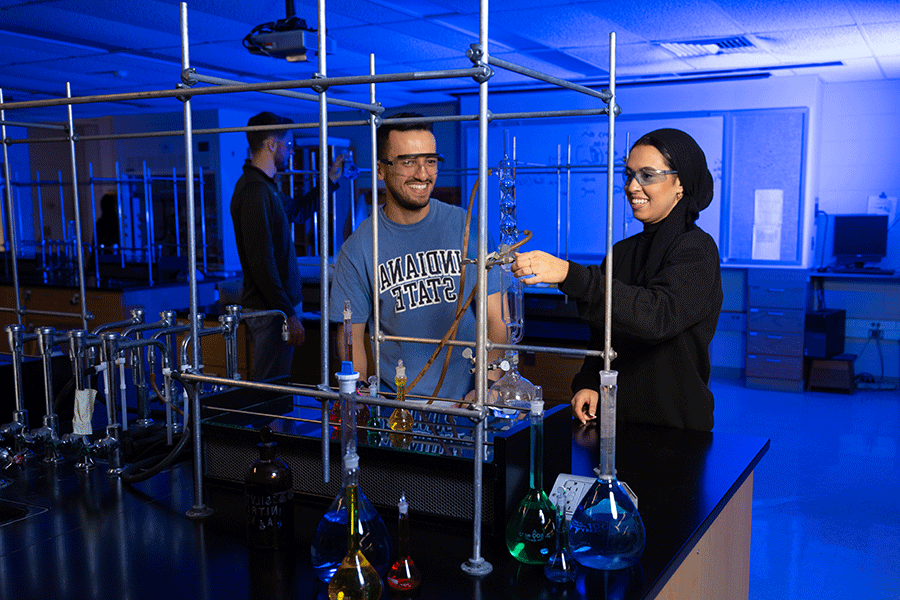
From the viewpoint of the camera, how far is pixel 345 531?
1.06 metres

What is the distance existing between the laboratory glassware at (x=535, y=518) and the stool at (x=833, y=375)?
5588 mm

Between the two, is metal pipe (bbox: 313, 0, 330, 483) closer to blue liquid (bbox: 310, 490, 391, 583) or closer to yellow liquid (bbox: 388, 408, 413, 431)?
blue liquid (bbox: 310, 490, 391, 583)

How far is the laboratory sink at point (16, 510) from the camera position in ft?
4.56

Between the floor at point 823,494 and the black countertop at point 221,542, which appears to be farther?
the floor at point 823,494

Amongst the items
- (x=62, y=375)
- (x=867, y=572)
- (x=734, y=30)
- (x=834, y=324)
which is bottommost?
(x=867, y=572)

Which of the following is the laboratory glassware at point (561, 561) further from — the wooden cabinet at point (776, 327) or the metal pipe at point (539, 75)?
the wooden cabinet at point (776, 327)

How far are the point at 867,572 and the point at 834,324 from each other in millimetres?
3551

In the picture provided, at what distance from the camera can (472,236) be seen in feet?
7.13

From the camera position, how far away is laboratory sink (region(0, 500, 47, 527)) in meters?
1.39

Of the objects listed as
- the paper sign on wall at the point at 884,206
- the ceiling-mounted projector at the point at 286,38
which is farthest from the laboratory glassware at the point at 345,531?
the paper sign on wall at the point at 884,206

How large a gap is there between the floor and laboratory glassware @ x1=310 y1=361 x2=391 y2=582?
204 centimetres

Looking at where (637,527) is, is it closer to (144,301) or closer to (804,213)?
(144,301)

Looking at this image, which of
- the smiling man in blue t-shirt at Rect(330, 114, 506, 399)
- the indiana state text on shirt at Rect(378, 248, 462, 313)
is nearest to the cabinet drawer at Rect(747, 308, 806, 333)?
the smiling man in blue t-shirt at Rect(330, 114, 506, 399)

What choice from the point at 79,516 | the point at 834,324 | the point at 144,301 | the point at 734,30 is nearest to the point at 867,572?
the point at 79,516
